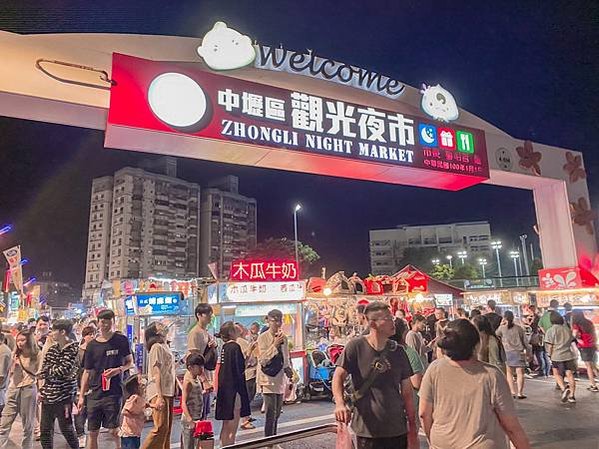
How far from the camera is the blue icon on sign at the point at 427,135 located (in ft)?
27.7

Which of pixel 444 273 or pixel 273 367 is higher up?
pixel 444 273

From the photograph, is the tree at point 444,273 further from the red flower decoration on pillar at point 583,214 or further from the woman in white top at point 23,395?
the woman in white top at point 23,395

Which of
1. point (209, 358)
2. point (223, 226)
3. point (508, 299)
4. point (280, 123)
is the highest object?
point (223, 226)

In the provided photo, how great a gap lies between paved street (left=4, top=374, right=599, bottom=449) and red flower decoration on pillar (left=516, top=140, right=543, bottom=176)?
496 cm

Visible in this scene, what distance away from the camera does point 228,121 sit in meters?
6.74

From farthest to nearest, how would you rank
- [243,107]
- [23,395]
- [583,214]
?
[583,214] < [243,107] < [23,395]

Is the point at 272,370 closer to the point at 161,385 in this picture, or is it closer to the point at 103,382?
the point at 161,385

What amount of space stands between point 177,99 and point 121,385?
3971 mm

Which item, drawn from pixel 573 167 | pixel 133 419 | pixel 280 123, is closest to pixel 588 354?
pixel 573 167

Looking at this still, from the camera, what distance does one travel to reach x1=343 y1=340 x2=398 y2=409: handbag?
312 centimetres

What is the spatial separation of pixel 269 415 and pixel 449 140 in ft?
20.0

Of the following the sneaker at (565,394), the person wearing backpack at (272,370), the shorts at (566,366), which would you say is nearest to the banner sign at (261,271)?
the person wearing backpack at (272,370)

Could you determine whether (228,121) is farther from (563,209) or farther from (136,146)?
(563,209)

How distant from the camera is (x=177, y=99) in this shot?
6500mm
